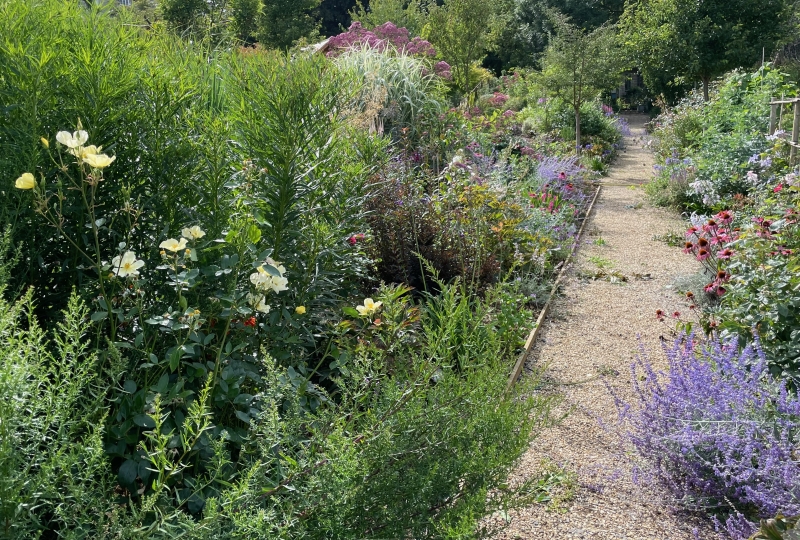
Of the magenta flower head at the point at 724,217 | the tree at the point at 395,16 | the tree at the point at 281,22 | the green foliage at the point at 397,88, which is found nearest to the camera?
the magenta flower head at the point at 724,217

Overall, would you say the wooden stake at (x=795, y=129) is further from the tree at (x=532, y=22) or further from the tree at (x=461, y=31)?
the tree at (x=532, y=22)

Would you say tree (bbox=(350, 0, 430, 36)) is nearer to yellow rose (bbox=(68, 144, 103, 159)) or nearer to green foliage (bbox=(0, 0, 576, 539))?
green foliage (bbox=(0, 0, 576, 539))

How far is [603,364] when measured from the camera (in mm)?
4141

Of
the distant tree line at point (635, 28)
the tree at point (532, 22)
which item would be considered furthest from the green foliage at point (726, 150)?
the tree at point (532, 22)

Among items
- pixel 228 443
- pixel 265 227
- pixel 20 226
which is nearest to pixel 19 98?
pixel 20 226

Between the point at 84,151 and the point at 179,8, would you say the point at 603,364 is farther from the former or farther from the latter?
the point at 179,8

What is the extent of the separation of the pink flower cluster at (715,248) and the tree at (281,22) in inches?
767

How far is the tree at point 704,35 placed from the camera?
16344mm

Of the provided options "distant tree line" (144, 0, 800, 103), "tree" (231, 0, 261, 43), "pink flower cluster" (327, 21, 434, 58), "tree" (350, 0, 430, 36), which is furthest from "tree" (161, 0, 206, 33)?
"pink flower cluster" (327, 21, 434, 58)

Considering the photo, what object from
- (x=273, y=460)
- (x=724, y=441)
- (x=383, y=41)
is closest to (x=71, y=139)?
(x=273, y=460)

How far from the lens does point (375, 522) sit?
1.58 meters

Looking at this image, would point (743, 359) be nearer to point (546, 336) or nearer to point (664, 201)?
point (546, 336)

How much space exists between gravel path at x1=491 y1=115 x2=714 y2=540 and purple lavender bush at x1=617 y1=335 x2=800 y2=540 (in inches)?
5.3

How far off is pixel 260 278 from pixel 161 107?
719mm
